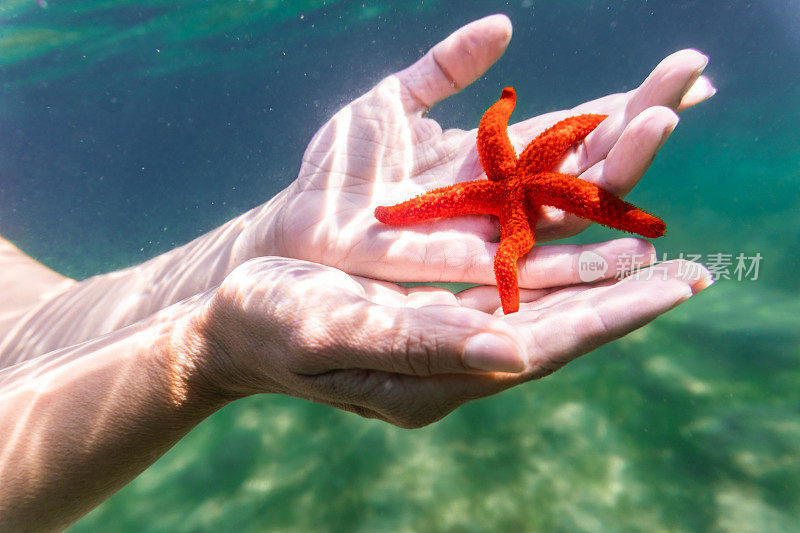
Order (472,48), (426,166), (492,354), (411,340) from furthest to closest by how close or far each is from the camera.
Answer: (426,166), (472,48), (411,340), (492,354)

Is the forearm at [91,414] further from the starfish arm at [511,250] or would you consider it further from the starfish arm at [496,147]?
the starfish arm at [496,147]

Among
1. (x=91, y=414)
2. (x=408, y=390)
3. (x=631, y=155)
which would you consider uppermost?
(x=631, y=155)

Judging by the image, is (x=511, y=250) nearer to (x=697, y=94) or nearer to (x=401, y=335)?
(x=401, y=335)

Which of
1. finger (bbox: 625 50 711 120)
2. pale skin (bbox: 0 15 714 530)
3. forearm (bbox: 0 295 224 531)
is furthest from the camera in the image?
finger (bbox: 625 50 711 120)

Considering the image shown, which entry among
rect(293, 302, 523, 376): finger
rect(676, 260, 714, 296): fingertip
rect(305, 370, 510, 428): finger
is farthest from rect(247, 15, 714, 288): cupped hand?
rect(293, 302, 523, 376): finger

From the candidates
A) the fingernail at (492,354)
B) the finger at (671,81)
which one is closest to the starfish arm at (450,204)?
the finger at (671,81)

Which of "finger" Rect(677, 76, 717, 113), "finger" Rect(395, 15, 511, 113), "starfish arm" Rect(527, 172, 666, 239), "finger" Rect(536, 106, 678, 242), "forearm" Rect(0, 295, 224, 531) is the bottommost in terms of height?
"forearm" Rect(0, 295, 224, 531)

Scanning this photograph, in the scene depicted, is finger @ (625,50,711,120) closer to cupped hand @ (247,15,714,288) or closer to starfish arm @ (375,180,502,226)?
cupped hand @ (247,15,714,288)

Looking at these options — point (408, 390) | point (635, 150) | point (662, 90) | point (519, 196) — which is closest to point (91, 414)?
point (408, 390)
